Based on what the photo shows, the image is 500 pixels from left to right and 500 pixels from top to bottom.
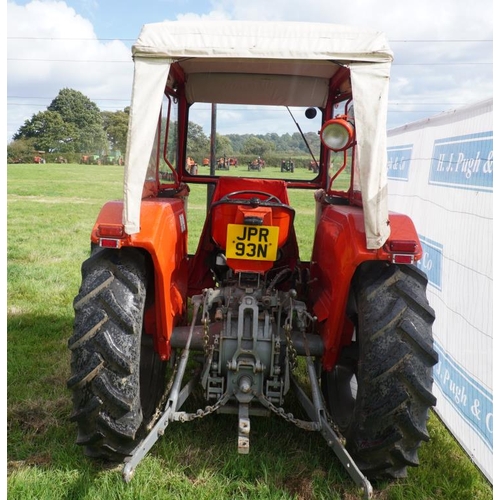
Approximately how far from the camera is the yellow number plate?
3.05 metres

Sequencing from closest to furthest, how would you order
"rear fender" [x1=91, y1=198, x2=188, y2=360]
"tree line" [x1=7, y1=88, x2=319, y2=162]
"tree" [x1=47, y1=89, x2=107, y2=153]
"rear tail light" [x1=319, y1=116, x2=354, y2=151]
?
1. "rear fender" [x1=91, y1=198, x2=188, y2=360]
2. "rear tail light" [x1=319, y1=116, x2=354, y2=151]
3. "tree line" [x1=7, y1=88, x2=319, y2=162]
4. "tree" [x1=47, y1=89, x2=107, y2=153]

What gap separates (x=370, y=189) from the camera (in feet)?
8.00

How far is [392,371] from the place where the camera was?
2.52 m

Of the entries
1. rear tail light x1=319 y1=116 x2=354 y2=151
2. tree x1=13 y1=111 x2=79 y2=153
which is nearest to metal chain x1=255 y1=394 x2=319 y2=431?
rear tail light x1=319 y1=116 x2=354 y2=151

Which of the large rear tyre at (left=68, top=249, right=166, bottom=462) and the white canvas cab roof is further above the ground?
the white canvas cab roof

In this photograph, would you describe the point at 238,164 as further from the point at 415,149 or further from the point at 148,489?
the point at 148,489

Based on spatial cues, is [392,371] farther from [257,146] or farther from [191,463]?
[257,146]

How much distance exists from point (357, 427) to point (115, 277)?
4.70 ft

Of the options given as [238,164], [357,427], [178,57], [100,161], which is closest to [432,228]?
[238,164]

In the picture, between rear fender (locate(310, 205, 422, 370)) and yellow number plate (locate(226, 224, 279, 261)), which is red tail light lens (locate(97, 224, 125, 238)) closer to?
yellow number plate (locate(226, 224, 279, 261))

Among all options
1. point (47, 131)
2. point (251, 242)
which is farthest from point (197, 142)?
point (47, 131)

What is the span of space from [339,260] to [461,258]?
1.16 m

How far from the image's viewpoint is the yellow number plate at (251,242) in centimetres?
305

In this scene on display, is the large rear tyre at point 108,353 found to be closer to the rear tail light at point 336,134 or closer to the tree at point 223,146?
the rear tail light at point 336,134
